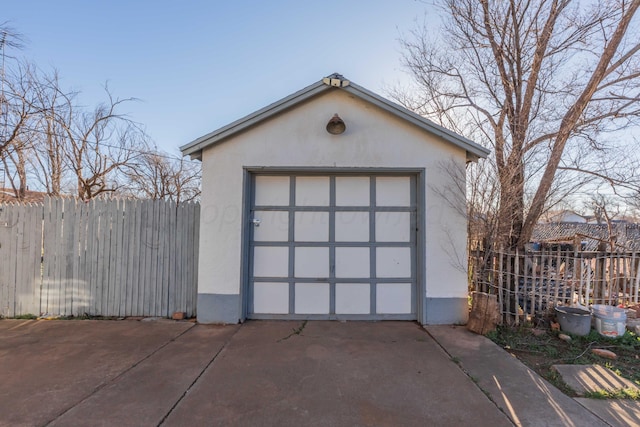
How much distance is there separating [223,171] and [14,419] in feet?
11.5

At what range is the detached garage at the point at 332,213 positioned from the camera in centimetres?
482

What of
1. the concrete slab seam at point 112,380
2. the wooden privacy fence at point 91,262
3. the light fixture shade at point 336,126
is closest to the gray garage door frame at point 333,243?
the light fixture shade at point 336,126

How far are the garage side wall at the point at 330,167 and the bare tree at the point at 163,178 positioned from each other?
20.4 feet

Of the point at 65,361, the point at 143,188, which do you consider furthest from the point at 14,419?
the point at 143,188

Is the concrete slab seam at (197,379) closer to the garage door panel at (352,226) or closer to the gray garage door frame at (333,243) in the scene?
the gray garage door frame at (333,243)

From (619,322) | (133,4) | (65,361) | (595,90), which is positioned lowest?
(65,361)

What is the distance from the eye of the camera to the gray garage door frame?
4.91 meters

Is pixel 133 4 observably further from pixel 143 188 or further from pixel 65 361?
pixel 65 361

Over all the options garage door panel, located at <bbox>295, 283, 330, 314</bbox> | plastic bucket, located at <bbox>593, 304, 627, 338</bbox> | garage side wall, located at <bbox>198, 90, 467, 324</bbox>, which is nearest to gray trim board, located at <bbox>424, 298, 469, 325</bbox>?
garage side wall, located at <bbox>198, 90, 467, 324</bbox>

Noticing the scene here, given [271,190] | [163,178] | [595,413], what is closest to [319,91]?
[271,190]

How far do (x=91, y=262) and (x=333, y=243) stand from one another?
A: 13.5 ft

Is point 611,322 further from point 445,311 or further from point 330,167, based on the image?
point 330,167

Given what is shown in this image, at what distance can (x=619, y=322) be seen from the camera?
170 inches

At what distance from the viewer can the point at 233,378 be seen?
3.11 m
